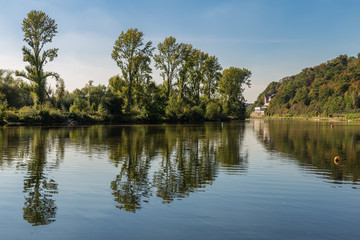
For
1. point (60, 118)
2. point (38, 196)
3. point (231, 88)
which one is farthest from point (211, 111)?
point (38, 196)

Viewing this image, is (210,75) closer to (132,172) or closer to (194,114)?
(194,114)

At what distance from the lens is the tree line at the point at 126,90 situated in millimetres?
56656

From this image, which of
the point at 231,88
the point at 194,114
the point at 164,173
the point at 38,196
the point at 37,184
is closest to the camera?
the point at 38,196

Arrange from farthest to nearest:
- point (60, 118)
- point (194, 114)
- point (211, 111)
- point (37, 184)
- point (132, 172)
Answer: point (211, 111)
point (194, 114)
point (60, 118)
point (132, 172)
point (37, 184)

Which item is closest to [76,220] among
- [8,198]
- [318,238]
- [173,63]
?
[8,198]

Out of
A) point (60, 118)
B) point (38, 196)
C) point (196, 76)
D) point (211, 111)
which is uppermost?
point (196, 76)

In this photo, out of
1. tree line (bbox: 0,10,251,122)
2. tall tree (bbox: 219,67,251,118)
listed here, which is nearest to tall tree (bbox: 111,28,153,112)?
tree line (bbox: 0,10,251,122)

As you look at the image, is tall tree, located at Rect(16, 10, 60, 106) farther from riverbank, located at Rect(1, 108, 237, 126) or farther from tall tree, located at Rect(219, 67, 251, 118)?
tall tree, located at Rect(219, 67, 251, 118)

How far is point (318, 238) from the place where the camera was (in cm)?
672

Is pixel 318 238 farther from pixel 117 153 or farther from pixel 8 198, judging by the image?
pixel 117 153

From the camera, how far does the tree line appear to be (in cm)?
5666

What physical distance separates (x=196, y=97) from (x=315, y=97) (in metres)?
132

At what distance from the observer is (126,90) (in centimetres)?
7081

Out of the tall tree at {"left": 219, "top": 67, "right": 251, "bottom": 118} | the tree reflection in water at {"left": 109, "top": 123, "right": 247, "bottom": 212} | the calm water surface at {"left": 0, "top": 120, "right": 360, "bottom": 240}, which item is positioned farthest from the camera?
the tall tree at {"left": 219, "top": 67, "right": 251, "bottom": 118}
